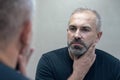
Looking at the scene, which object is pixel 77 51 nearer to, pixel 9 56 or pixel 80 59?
pixel 80 59

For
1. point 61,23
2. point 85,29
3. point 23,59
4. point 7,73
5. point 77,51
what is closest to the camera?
point 7,73

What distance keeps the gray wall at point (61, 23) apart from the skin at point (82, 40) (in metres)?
0.73

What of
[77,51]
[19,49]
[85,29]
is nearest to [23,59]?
[19,49]

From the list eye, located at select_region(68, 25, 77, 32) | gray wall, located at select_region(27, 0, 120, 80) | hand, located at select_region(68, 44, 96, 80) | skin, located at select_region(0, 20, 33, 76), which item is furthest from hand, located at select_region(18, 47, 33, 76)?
gray wall, located at select_region(27, 0, 120, 80)

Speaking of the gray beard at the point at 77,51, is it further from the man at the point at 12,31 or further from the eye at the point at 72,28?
the man at the point at 12,31

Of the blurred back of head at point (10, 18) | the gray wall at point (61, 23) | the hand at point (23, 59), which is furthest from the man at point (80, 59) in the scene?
the blurred back of head at point (10, 18)

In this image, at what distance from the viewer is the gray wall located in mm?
2666

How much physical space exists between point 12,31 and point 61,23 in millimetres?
2055

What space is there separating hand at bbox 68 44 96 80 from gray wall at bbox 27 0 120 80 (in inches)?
31.7

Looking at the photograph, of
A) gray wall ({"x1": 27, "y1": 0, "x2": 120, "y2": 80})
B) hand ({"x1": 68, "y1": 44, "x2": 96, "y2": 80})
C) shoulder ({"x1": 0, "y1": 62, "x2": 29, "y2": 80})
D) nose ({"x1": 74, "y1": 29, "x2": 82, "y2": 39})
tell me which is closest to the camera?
shoulder ({"x1": 0, "y1": 62, "x2": 29, "y2": 80})

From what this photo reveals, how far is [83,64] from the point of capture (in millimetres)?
1830

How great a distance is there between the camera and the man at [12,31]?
0.62 metres

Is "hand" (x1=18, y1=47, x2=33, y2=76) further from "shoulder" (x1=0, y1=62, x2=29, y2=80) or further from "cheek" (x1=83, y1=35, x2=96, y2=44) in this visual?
"cheek" (x1=83, y1=35, x2=96, y2=44)

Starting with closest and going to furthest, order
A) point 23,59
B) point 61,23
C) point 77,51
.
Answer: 1. point 23,59
2. point 77,51
3. point 61,23
